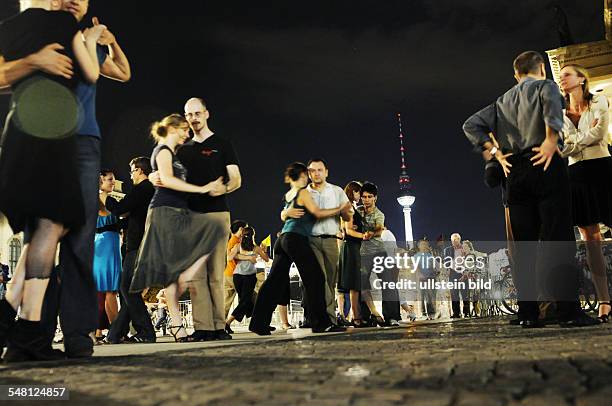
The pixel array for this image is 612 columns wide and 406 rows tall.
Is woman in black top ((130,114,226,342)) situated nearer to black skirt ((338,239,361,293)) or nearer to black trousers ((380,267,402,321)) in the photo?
black skirt ((338,239,361,293))

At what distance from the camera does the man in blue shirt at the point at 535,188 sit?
5.01 meters

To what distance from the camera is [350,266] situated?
8938 mm

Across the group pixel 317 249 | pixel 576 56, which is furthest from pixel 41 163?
pixel 576 56


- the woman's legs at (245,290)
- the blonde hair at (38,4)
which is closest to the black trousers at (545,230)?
the blonde hair at (38,4)

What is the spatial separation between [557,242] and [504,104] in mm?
1267

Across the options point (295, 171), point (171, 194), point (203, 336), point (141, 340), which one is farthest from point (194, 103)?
point (141, 340)

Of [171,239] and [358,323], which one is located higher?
[171,239]

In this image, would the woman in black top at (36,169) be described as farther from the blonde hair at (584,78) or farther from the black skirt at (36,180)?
the blonde hair at (584,78)

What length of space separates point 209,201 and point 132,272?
1.59 meters

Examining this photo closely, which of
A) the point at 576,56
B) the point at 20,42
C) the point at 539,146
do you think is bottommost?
the point at 539,146

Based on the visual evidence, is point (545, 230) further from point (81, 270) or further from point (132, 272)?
point (132, 272)

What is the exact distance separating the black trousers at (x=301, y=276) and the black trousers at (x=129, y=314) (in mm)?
1150

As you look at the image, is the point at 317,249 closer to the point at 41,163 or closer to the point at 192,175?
the point at 192,175

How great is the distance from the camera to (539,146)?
16.9 ft
